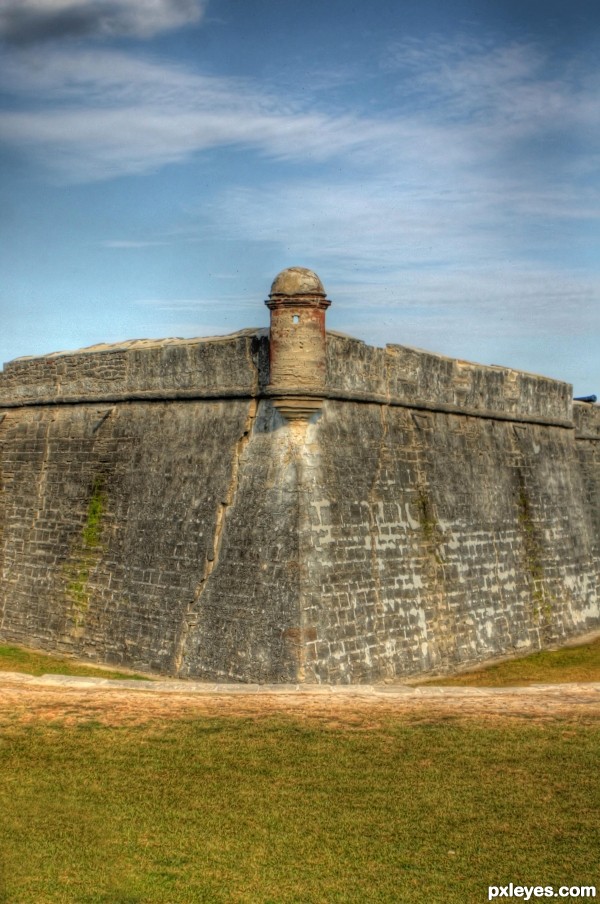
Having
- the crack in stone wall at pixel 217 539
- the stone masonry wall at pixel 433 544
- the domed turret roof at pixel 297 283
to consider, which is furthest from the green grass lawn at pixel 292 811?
the domed turret roof at pixel 297 283

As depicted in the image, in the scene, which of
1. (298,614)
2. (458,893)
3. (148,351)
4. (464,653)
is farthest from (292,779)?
(148,351)

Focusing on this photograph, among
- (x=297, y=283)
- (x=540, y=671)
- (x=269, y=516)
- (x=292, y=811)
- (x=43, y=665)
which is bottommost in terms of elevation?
(x=292, y=811)

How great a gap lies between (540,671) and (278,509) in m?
5.35

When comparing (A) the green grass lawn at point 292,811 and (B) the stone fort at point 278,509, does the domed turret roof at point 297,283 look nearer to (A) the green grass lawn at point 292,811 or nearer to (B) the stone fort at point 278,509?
(B) the stone fort at point 278,509

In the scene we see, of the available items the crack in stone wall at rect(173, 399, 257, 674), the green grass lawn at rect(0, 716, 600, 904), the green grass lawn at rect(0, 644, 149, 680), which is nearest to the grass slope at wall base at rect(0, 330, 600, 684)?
the crack in stone wall at rect(173, 399, 257, 674)

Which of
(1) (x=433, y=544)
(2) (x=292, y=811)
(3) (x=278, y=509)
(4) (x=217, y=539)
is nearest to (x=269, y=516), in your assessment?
(3) (x=278, y=509)

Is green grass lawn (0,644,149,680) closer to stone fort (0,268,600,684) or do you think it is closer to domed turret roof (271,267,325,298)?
stone fort (0,268,600,684)

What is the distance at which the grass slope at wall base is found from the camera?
Answer: 13344 millimetres

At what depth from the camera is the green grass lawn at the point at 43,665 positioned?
14469mm

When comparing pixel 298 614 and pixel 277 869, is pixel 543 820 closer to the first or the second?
pixel 277 869

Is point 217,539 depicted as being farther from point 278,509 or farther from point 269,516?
point 278,509

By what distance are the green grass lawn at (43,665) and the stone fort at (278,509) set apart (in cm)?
23

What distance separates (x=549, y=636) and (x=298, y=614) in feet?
23.4

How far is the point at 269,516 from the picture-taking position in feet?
44.0
